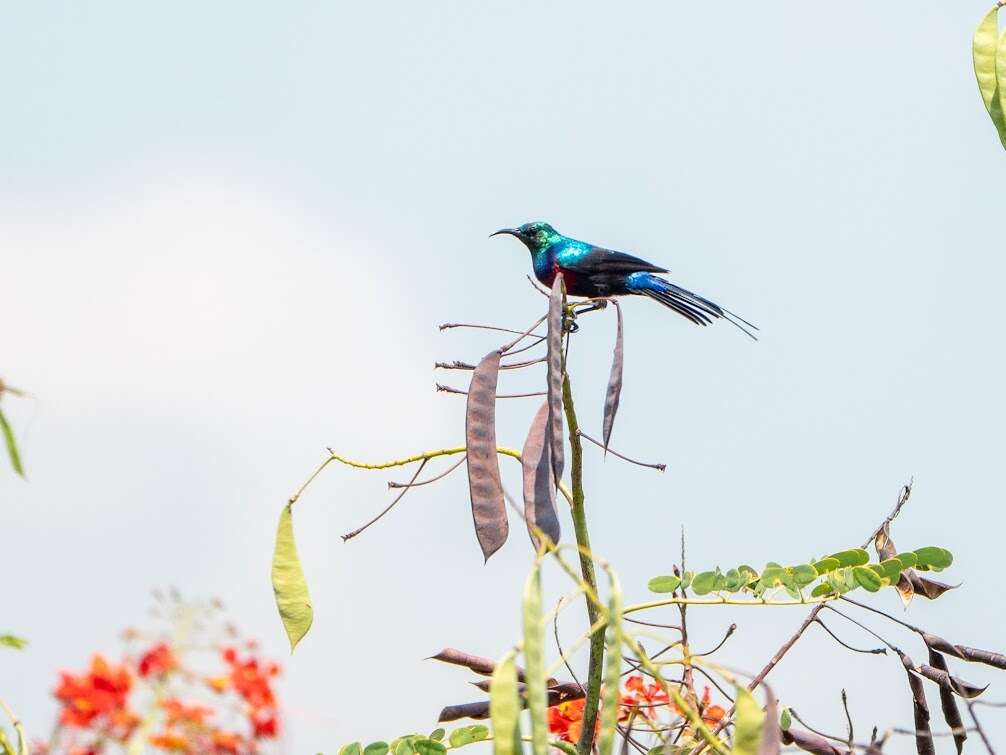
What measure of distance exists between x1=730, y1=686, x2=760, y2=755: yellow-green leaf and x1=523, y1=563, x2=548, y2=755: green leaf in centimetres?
33

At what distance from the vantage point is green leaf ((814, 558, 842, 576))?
2.74m

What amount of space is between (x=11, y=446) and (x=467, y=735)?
1288 mm

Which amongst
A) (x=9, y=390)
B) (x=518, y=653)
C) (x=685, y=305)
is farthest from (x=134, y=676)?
(x=685, y=305)

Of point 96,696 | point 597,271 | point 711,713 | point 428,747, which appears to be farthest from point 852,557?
point 597,271

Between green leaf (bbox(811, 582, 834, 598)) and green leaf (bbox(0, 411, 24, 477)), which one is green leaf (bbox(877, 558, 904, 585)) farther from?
green leaf (bbox(0, 411, 24, 477))

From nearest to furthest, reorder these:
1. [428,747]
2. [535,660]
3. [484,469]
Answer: [535,660] < [484,469] < [428,747]

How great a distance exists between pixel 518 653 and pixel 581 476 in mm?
699

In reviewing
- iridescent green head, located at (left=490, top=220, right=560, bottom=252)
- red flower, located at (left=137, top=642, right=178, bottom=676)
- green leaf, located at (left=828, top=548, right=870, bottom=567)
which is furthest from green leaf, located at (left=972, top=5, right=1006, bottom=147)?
iridescent green head, located at (left=490, top=220, right=560, bottom=252)

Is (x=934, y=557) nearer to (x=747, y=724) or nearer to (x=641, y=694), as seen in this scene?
(x=641, y=694)

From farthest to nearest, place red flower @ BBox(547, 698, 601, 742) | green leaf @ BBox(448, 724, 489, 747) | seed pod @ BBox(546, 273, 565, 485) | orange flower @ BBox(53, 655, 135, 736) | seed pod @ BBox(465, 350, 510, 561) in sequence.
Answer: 1. red flower @ BBox(547, 698, 601, 742)
2. green leaf @ BBox(448, 724, 489, 747)
3. seed pod @ BBox(465, 350, 510, 561)
4. seed pod @ BBox(546, 273, 565, 485)
5. orange flower @ BBox(53, 655, 135, 736)

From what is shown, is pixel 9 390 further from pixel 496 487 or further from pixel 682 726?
pixel 682 726

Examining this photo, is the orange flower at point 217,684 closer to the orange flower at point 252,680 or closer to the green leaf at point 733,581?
the orange flower at point 252,680

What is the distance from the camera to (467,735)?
9.27 ft

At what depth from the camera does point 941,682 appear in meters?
2.60
